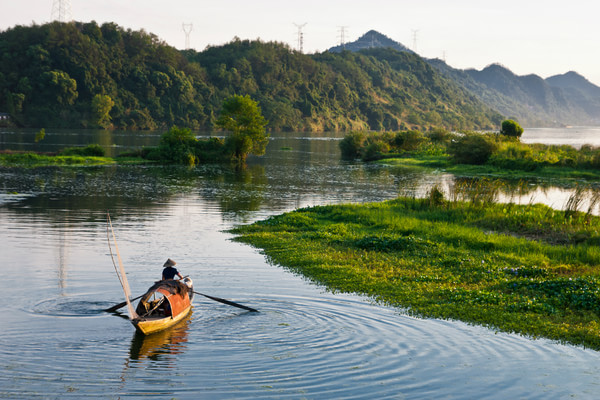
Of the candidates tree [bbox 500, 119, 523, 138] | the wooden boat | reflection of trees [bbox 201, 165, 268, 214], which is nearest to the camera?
the wooden boat

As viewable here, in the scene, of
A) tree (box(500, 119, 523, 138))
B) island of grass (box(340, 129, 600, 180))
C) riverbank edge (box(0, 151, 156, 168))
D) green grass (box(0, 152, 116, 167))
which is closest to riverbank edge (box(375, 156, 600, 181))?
island of grass (box(340, 129, 600, 180))

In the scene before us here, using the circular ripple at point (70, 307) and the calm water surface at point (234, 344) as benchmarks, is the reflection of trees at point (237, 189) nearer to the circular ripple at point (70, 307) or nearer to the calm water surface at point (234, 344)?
the calm water surface at point (234, 344)

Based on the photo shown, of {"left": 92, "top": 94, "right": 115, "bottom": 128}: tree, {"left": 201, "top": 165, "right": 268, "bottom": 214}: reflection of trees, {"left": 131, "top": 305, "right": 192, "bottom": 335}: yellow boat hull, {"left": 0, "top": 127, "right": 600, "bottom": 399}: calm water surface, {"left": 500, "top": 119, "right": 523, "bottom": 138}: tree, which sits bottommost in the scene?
{"left": 0, "top": 127, "right": 600, "bottom": 399}: calm water surface

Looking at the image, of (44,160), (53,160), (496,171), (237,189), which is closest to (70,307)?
(237,189)

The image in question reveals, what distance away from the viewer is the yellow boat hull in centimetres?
1267

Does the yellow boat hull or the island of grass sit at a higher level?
the island of grass

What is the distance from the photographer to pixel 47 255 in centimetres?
2191

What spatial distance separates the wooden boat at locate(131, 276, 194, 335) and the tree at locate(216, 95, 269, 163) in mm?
64106

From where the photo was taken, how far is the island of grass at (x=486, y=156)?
221ft

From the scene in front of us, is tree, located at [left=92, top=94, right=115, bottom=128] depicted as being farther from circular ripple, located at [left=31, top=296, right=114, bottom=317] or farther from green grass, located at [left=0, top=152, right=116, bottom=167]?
circular ripple, located at [left=31, top=296, right=114, bottom=317]

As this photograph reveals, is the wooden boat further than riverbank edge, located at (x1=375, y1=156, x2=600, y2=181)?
No

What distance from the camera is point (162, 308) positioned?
45.6ft

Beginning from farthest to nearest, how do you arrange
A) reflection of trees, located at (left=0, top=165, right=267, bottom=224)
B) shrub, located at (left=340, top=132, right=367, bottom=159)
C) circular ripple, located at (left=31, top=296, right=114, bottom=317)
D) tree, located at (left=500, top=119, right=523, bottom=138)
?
shrub, located at (left=340, top=132, right=367, bottom=159), tree, located at (left=500, top=119, right=523, bottom=138), reflection of trees, located at (left=0, top=165, right=267, bottom=224), circular ripple, located at (left=31, top=296, right=114, bottom=317)

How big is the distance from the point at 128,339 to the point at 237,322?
2.77 m
